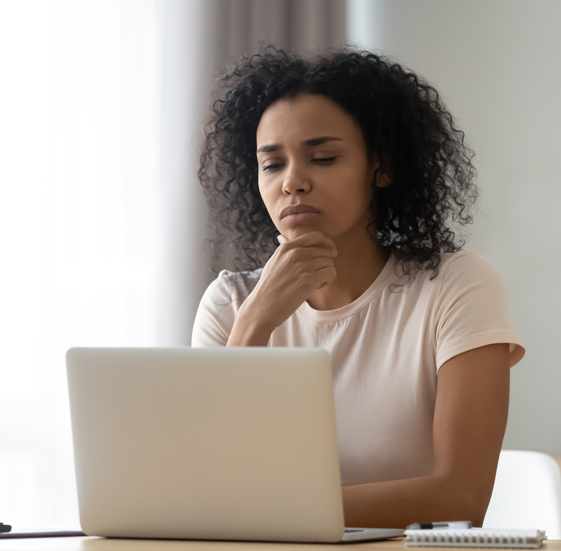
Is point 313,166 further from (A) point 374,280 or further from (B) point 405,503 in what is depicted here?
(B) point 405,503

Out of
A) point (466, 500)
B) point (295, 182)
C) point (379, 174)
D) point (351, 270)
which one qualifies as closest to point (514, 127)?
point (379, 174)

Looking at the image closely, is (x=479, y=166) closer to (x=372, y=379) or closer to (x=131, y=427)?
(x=372, y=379)

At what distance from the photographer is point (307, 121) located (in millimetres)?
1457

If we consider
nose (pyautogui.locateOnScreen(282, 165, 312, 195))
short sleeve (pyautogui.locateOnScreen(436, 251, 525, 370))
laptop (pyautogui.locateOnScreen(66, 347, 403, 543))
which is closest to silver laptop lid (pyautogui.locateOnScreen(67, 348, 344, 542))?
laptop (pyautogui.locateOnScreen(66, 347, 403, 543))

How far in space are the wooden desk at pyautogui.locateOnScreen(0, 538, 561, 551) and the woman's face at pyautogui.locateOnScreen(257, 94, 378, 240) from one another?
79 cm

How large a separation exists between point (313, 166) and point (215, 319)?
389mm

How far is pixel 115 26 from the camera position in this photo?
2465mm

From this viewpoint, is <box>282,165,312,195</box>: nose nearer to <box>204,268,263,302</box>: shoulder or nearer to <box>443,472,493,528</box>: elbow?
<box>204,268,263,302</box>: shoulder

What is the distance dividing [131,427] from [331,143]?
848 mm

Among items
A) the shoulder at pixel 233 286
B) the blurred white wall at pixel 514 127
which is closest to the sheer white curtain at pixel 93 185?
the blurred white wall at pixel 514 127

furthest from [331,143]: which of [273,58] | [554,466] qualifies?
[554,466]

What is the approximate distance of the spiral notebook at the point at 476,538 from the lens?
0.70m

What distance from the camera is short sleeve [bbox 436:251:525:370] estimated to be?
4.17ft

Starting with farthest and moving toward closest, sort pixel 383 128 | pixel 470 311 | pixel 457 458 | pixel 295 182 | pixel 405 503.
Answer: pixel 383 128
pixel 295 182
pixel 470 311
pixel 457 458
pixel 405 503
